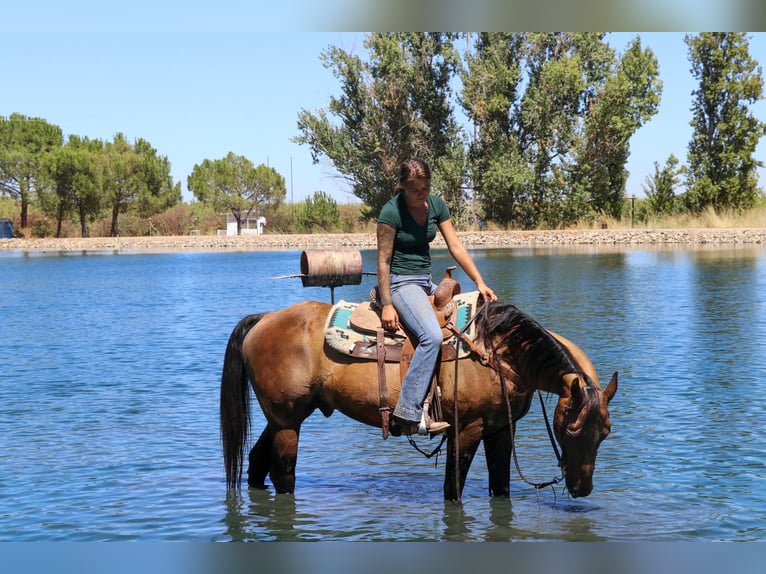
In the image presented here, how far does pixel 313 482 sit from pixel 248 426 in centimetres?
101

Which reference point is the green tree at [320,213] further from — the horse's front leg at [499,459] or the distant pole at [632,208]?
the horse's front leg at [499,459]

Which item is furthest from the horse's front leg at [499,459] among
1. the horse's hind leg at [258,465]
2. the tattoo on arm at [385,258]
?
the horse's hind leg at [258,465]

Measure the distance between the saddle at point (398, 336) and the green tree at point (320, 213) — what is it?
2039 inches

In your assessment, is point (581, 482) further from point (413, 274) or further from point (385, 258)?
point (385, 258)

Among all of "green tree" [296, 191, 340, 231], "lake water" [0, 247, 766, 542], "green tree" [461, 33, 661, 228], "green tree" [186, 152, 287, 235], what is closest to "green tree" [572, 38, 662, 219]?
"green tree" [461, 33, 661, 228]

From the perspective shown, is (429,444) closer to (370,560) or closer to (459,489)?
(459,489)

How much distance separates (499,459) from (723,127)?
4181 cm

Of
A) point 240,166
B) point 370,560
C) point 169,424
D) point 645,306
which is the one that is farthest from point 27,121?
point 370,560

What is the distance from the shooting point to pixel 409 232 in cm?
600

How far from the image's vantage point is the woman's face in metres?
5.84

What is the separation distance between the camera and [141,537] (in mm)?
6363

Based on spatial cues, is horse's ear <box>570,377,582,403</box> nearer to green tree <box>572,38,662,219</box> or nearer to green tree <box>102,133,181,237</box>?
green tree <box>572,38,662,219</box>

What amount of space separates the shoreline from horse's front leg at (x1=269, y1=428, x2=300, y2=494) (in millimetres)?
37715
